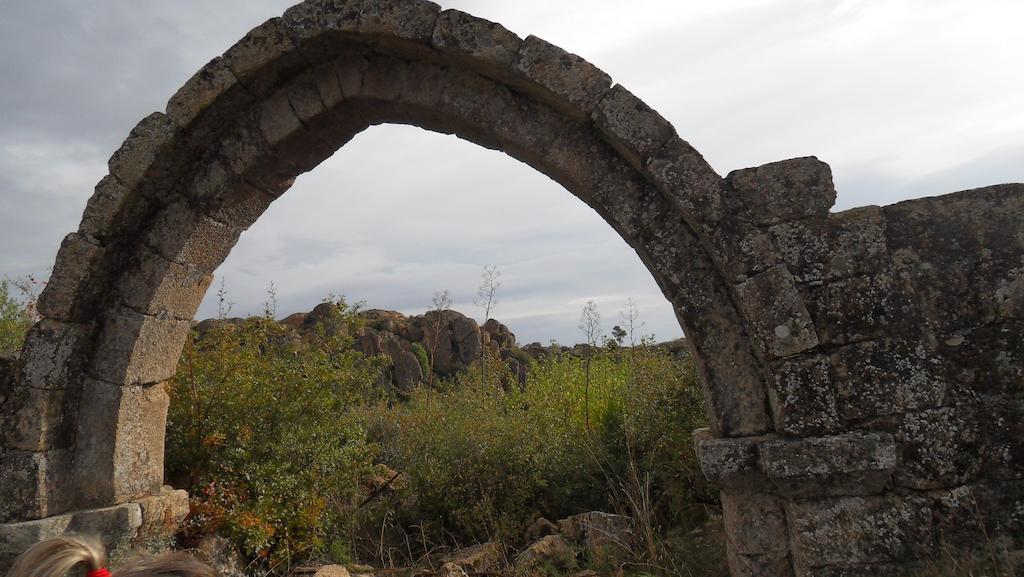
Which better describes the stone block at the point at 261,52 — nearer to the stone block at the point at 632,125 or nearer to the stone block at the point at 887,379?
the stone block at the point at 632,125

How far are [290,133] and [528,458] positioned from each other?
351 centimetres

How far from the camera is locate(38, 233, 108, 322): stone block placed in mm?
3982

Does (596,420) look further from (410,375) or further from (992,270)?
(410,375)

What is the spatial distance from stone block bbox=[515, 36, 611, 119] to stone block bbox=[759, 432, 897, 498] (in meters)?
1.95

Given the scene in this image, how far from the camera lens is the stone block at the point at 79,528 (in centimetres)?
368

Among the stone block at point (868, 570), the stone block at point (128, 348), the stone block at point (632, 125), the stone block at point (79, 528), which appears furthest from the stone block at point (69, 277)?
the stone block at point (868, 570)

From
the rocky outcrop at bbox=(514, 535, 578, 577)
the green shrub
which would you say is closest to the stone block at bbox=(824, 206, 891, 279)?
the rocky outcrop at bbox=(514, 535, 578, 577)

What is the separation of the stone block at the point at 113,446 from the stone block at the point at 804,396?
3.70m

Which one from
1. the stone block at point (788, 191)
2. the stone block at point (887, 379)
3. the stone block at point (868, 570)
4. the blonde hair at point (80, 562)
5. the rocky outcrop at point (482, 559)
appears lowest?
the rocky outcrop at point (482, 559)

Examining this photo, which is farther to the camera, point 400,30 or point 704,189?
point 400,30

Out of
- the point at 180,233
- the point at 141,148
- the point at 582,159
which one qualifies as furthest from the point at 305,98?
the point at 582,159

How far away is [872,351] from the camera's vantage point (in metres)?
3.18

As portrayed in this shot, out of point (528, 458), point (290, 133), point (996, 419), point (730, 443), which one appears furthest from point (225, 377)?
point (996, 419)

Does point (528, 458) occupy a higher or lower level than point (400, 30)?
lower
